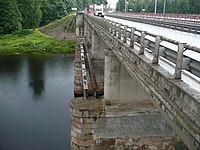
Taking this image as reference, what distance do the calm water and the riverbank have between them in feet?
57.5

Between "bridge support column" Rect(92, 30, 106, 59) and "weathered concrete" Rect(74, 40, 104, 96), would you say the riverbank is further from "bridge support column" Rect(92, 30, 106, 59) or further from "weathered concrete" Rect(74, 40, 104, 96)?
"weathered concrete" Rect(74, 40, 104, 96)

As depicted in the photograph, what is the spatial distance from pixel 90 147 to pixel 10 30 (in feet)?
190

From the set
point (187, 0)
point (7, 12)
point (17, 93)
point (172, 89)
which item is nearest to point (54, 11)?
point (7, 12)

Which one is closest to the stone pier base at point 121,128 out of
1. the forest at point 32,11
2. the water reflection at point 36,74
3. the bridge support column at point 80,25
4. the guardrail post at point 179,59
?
the guardrail post at point 179,59

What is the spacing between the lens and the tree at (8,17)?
6625cm

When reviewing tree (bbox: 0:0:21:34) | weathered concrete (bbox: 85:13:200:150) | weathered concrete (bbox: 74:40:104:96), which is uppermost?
tree (bbox: 0:0:21:34)

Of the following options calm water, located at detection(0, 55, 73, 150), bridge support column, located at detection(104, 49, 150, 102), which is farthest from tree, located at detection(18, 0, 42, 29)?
bridge support column, located at detection(104, 49, 150, 102)

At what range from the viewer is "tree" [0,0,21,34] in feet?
217

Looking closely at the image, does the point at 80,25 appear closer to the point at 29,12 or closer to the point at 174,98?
the point at 29,12

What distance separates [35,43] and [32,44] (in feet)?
3.67

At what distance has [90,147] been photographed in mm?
15719

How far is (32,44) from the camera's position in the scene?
2420 inches

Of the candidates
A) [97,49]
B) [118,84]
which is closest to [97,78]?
[118,84]

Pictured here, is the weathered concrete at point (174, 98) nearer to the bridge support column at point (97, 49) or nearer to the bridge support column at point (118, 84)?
the bridge support column at point (118, 84)
